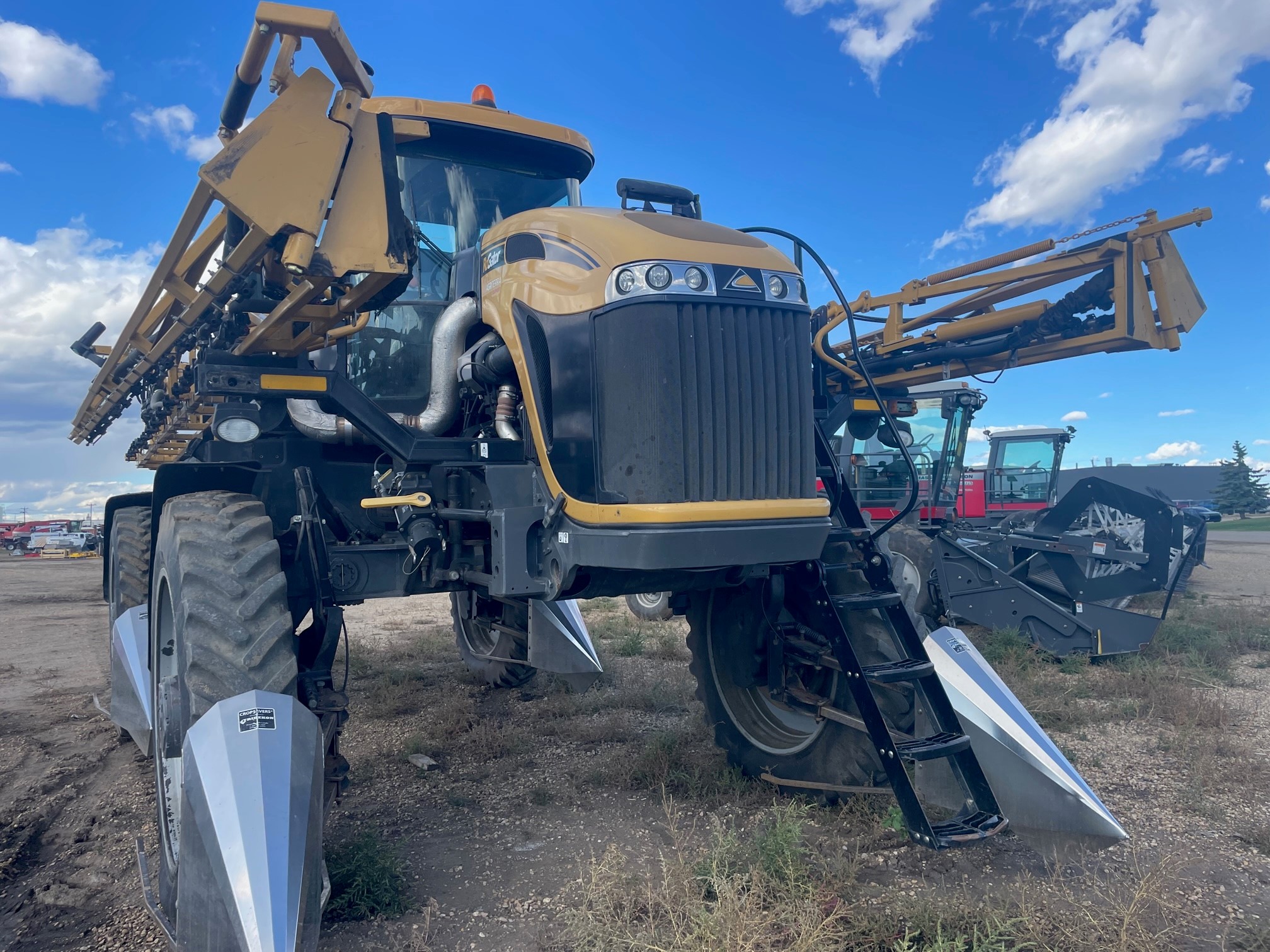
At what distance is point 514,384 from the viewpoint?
153 inches

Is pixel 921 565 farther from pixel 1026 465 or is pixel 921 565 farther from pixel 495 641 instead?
pixel 1026 465

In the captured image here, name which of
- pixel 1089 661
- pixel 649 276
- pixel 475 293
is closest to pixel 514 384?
pixel 475 293

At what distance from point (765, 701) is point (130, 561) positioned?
13.1 feet

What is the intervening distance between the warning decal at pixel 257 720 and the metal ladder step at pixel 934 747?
2379mm

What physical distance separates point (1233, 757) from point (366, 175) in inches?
221

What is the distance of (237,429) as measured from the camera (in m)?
3.82

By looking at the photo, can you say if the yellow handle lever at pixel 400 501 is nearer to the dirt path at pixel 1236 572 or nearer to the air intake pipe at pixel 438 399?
the air intake pipe at pixel 438 399

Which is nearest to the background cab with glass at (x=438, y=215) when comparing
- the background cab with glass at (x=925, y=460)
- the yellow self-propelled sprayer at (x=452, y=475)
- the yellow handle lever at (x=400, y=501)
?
the yellow self-propelled sprayer at (x=452, y=475)

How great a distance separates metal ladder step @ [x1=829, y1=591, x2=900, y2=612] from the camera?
3.75m

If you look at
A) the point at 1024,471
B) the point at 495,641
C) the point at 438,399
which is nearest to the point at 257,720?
the point at 438,399

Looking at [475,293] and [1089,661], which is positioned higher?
[475,293]

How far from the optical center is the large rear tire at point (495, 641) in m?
5.23

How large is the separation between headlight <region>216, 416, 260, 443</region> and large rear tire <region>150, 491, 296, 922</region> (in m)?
0.36

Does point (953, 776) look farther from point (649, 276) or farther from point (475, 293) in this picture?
point (475, 293)
